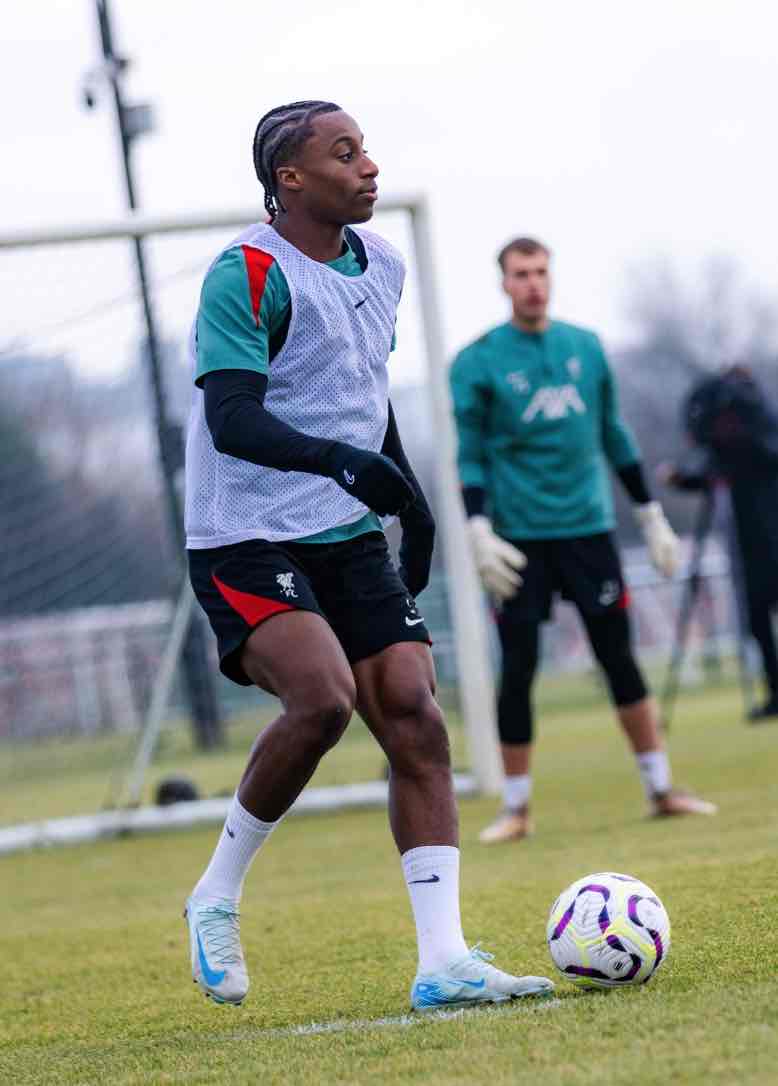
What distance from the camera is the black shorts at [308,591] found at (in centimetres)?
435

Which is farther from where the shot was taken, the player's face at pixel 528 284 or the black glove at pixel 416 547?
the player's face at pixel 528 284

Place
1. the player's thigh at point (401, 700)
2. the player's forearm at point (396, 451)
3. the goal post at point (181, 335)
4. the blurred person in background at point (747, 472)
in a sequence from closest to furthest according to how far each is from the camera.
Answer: the player's thigh at point (401, 700), the player's forearm at point (396, 451), the goal post at point (181, 335), the blurred person in background at point (747, 472)

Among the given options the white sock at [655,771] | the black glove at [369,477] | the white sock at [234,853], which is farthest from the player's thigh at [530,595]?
the black glove at [369,477]

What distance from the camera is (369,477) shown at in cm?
399

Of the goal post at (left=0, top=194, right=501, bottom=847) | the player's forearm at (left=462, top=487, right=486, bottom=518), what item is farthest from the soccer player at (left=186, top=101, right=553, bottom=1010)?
the goal post at (left=0, top=194, right=501, bottom=847)

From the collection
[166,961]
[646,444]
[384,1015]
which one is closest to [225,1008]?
[384,1015]

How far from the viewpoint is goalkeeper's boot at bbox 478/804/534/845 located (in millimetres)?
8039

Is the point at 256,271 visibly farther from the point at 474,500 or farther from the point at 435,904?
the point at 474,500

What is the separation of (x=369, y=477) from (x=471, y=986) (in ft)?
3.68

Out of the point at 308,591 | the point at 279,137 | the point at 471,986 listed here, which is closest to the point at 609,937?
the point at 471,986

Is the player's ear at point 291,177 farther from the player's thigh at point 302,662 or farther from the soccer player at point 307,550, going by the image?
the player's thigh at point 302,662

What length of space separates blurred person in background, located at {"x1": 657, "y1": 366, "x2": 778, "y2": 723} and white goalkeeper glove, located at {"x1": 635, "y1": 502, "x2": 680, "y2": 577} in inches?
176

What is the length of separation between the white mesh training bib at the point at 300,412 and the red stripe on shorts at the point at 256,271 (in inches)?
1.3

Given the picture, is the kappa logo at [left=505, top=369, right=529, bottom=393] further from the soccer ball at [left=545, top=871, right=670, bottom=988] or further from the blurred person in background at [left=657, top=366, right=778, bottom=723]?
the blurred person in background at [left=657, top=366, right=778, bottom=723]
